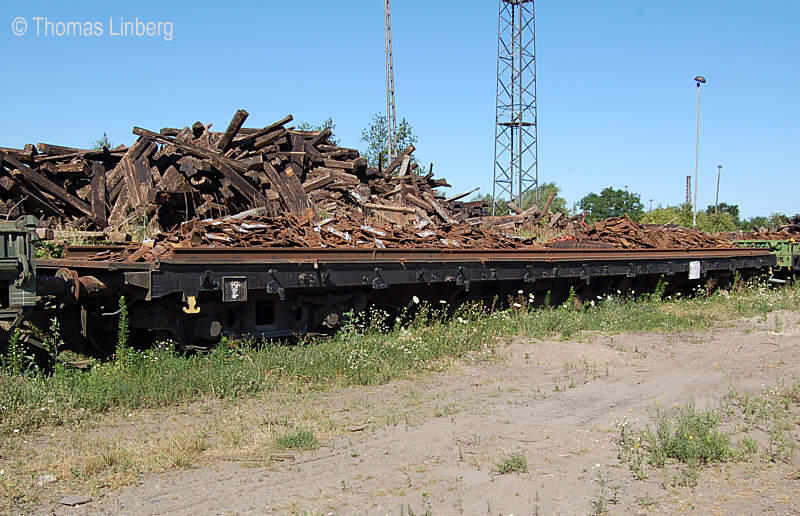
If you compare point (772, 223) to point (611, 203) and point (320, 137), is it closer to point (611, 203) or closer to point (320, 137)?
point (611, 203)

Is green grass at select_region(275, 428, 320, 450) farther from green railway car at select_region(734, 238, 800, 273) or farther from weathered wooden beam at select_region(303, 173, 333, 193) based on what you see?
green railway car at select_region(734, 238, 800, 273)

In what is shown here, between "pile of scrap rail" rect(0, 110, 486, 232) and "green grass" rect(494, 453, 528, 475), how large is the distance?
6.59m

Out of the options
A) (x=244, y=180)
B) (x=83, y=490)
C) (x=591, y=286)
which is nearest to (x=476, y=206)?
(x=591, y=286)

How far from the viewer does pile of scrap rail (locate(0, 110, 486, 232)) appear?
40.4 feet

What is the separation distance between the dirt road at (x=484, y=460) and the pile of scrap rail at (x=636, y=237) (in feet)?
22.6

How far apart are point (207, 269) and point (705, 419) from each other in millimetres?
4918

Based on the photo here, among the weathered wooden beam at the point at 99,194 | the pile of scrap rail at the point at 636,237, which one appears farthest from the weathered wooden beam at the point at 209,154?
the pile of scrap rail at the point at 636,237

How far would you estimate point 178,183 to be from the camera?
12594 mm

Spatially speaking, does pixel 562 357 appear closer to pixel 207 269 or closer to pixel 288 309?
pixel 288 309

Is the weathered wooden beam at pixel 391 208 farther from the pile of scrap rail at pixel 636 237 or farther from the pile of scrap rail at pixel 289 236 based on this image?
the pile of scrap rail at pixel 636 237

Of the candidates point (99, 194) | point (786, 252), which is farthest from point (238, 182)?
point (786, 252)

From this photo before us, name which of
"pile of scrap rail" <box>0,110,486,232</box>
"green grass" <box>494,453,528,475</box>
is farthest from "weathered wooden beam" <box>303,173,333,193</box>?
"green grass" <box>494,453,528,475</box>

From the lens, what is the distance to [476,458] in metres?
5.17

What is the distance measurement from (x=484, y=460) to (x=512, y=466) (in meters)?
0.28
